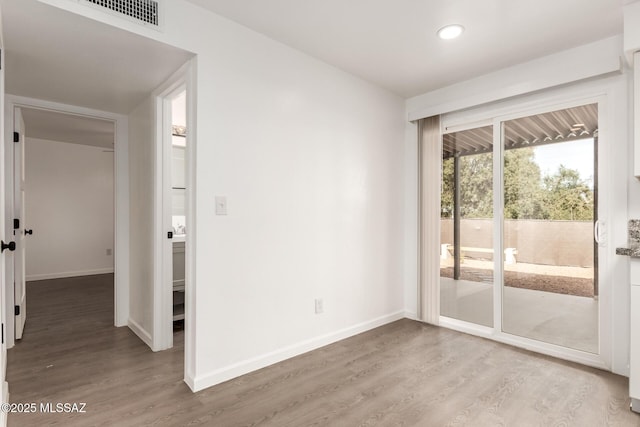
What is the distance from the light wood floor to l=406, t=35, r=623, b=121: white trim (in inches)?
90.0

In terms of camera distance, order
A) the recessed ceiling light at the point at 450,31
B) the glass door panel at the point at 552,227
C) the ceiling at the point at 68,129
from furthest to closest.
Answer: the ceiling at the point at 68,129
the glass door panel at the point at 552,227
the recessed ceiling light at the point at 450,31

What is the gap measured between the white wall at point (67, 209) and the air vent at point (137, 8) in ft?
17.9

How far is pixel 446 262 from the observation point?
3.70 metres

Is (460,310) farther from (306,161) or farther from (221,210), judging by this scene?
(221,210)

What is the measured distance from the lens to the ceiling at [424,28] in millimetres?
2223

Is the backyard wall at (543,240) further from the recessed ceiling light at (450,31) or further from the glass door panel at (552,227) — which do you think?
the recessed ceiling light at (450,31)

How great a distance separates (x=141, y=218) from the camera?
11.0ft

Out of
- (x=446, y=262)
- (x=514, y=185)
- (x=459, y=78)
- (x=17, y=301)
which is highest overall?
(x=459, y=78)

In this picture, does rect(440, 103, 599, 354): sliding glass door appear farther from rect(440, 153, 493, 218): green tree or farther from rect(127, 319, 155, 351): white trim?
rect(127, 319, 155, 351): white trim

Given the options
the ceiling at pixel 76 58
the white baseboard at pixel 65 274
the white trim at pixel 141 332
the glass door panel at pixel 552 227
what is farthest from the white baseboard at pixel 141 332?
the white baseboard at pixel 65 274

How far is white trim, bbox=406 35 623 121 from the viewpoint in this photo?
2.60 m

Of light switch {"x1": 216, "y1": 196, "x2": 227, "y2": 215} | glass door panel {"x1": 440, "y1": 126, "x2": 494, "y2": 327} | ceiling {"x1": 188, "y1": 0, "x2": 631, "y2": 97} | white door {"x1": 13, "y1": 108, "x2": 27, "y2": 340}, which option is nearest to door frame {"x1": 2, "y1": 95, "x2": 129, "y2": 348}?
white door {"x1": 13, "y1": 108, "x2": 27, "y2": 340}

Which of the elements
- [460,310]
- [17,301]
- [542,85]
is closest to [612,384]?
[460,310]

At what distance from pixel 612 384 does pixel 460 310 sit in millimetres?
1361
